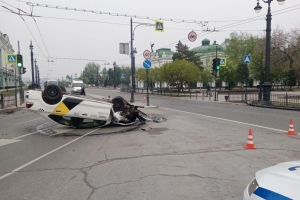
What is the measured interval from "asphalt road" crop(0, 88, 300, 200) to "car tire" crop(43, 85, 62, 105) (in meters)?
1.22

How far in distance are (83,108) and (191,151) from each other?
15.8 ft

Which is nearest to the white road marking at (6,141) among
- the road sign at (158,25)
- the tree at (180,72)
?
the road sign at (158,25)

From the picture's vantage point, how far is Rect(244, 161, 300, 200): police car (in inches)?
88.3

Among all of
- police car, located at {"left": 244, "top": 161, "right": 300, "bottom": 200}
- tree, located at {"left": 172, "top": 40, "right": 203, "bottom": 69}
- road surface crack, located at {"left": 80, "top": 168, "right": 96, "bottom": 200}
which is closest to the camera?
police car, located at {"left": 244, "top": 161, "right": 300, "bottom": 200}

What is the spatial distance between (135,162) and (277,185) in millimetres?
3839

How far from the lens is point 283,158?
6.12 meters

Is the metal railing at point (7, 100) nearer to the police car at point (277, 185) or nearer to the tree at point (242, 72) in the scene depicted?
the police car at point (277, 185)

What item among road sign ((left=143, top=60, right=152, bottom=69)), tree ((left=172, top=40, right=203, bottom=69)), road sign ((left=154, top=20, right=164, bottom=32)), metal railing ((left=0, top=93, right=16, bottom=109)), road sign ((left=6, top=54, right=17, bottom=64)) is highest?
tree ((left=172, top=40, right=203, bottom=69))

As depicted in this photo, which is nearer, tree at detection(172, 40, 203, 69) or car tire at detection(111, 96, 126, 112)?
car tire at detection(111, 96, 126, 112)

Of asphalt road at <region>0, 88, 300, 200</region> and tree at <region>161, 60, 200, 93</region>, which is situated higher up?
tree at <region>161, 60, 200, 93</region>

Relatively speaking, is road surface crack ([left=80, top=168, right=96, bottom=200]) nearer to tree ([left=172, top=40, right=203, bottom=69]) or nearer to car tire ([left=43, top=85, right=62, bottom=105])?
car tire ([left=43, top=85, right=62, bottom=105])

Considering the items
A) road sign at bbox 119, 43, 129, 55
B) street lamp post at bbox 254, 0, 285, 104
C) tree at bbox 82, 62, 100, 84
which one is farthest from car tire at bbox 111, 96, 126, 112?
tree at bbox 82, 62, 100, 84

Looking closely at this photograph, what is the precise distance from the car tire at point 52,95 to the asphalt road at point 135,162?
122cm

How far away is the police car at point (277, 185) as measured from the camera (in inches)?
88.3
